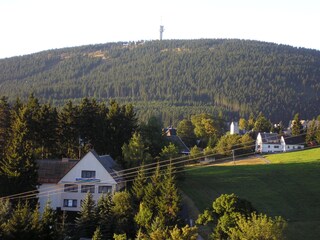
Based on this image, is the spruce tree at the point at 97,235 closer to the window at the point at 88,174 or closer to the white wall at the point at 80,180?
the white wall at the point at 80,180

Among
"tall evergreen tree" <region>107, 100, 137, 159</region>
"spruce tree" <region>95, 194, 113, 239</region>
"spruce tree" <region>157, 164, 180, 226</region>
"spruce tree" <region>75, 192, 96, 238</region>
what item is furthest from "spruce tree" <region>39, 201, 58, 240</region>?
"tall evergreen tree" <region>107, 100, 137, 159</region>

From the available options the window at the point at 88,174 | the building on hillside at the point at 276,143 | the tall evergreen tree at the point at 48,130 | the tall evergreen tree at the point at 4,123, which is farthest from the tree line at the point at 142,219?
the building on hillside at the point at 276,143

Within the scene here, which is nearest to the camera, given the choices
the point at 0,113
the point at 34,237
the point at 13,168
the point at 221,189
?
the point at 34,237

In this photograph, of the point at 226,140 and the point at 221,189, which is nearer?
the point at 221,189

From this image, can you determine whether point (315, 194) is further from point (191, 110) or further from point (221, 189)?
Answer: point (191, 110)

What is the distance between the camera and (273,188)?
52.4 m

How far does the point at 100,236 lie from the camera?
111 feet

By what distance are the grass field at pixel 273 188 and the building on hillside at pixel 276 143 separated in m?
35.4

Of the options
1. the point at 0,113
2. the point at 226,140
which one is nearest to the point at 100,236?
the point at 0,113

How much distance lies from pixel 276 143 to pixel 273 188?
55047 mm

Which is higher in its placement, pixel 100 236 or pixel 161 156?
pixel 161 156

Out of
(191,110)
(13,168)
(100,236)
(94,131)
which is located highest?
(191,110)

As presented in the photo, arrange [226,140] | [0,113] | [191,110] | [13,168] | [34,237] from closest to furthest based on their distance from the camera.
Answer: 1. [34,237]
2. [13,168]
3. [0,113]
4. [226,140]
5. [191,110]

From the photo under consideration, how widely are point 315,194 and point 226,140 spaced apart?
101 ft
